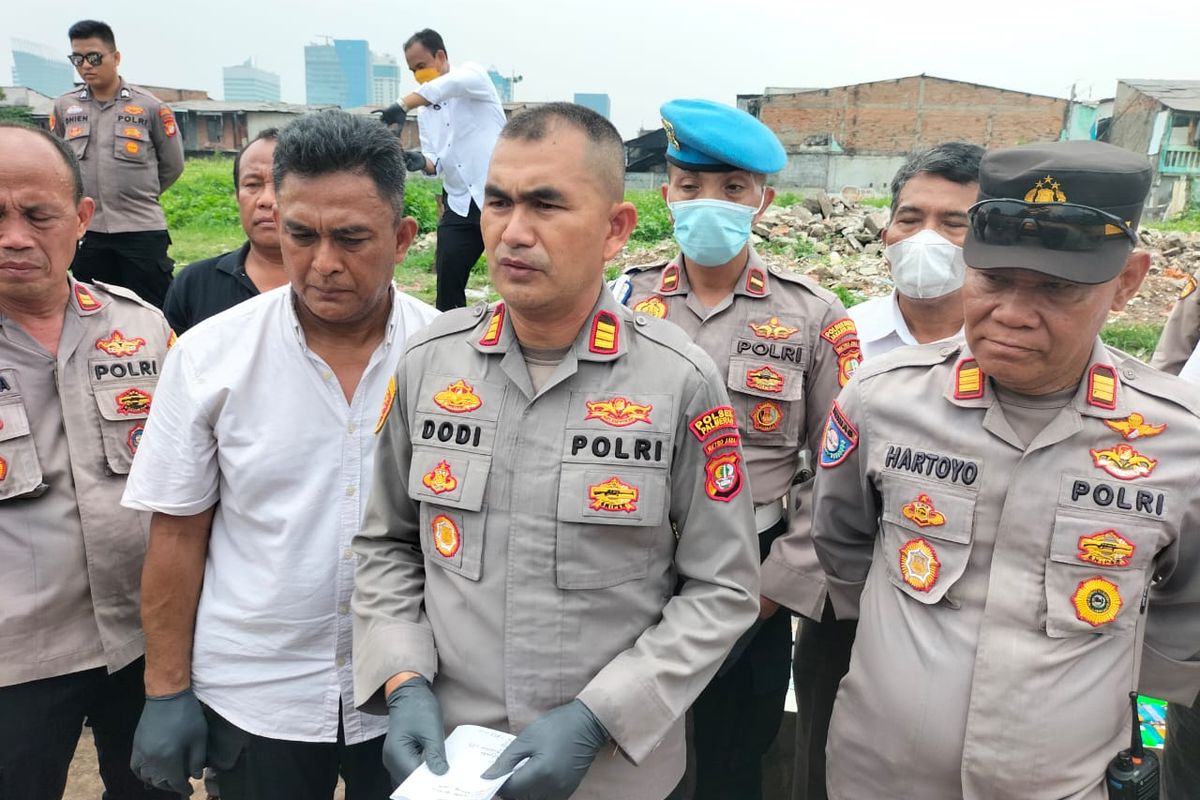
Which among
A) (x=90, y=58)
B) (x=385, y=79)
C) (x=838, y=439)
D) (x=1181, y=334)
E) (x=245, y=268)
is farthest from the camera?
(x=385, y=79)

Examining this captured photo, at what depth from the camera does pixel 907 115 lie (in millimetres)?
37969

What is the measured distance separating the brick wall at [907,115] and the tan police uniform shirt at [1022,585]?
38262 millimetres

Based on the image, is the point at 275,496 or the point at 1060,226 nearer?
the point at 1060,226

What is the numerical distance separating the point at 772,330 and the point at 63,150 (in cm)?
204

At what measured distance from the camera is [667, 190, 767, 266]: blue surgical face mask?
2732 mm

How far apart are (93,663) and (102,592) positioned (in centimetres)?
18

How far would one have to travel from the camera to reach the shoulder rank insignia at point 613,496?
1687 mm

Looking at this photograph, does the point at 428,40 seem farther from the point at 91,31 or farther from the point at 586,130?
the point at 586,130

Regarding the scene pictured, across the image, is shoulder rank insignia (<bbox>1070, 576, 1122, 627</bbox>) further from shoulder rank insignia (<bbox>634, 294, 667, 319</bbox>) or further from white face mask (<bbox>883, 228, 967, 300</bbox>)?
shoulder rank insignia (<bbox>634, 294, 667, 319</bbox>)

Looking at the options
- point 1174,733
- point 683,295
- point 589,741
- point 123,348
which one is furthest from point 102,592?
point 1174,733

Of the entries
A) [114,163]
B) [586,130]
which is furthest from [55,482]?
[114,163]

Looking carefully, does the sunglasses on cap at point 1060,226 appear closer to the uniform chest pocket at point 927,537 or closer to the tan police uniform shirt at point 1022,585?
the tan police uniform shirt at point 1022,585

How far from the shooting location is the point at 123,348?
228 cm

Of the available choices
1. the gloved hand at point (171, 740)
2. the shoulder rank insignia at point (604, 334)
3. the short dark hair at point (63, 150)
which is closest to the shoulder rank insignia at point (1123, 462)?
the shoulder rank insignia at point (604, 334)
